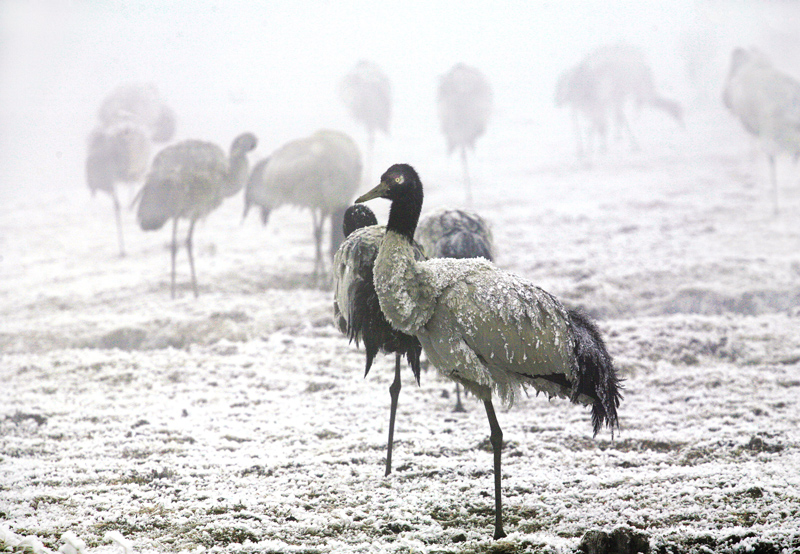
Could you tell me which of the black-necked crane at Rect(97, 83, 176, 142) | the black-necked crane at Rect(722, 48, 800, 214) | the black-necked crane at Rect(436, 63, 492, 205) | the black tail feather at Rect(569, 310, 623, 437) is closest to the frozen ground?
the black tail feather at Rect(569, 310, 623, 437)

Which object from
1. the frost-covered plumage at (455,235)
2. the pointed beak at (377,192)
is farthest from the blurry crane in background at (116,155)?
the pointed beak at (377,192)

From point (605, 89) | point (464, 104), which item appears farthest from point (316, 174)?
point (605, 89)

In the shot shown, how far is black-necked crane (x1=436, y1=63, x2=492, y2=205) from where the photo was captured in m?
18.0

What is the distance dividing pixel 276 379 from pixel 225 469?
200cm

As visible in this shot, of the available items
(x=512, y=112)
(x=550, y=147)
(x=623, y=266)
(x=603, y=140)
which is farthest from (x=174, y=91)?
(x=623, y=266)

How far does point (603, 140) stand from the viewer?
→ 76.0ft

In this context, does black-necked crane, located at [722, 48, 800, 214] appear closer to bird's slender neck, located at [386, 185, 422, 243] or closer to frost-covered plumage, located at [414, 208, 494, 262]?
frost-covered plumage, located at [414, 208, 494, 262]

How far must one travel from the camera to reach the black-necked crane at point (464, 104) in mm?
17969

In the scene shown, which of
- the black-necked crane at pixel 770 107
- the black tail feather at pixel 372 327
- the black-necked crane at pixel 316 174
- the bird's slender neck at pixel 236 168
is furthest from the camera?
the black-necked crane at pixel 770 107

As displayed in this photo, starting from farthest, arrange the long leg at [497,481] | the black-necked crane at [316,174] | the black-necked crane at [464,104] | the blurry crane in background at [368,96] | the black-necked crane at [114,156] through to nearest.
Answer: the blurry crane in background at [368,96]
the black-necked crane at [464,104]
the black-necked crane at [114,156]
the black-necked crane at [316,174]
the long leg at [497,481]

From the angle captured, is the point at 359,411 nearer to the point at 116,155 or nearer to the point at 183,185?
the point at 183,185

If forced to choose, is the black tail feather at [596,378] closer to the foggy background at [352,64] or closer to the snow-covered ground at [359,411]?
the snow-covered ground at [359,411]

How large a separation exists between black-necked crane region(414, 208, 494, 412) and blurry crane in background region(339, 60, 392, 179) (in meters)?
14.0

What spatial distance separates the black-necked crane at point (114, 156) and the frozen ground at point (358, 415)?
214cm
